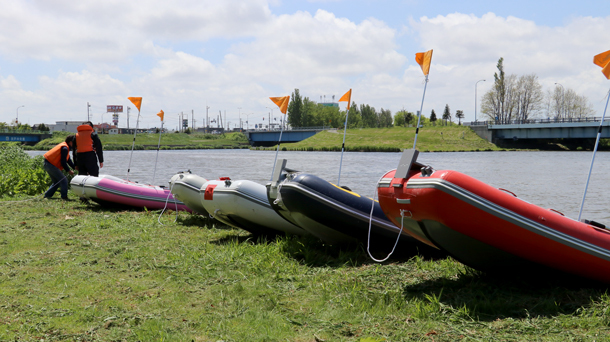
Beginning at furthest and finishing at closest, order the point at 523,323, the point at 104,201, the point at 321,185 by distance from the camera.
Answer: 1. the point at 104,201
2. the point at 321,185
3. the point at 523,323

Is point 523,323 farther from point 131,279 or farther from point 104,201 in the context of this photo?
point 104,201

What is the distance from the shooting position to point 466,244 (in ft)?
15.3

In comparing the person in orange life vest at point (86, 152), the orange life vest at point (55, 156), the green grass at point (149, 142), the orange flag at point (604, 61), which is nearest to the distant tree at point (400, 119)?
the green grass at point (149, 142)

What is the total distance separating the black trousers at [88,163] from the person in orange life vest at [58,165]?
26 centimetres

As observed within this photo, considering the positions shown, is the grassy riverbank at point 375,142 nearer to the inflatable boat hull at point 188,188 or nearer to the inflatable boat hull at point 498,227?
the inflatable boat hull at point 188,188

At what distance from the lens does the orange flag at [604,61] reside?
21.1 ft

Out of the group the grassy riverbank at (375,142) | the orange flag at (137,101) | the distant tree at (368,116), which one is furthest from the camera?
the distant tree at (368,116)

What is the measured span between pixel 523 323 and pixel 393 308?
104 cm

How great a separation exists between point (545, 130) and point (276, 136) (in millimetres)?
42269

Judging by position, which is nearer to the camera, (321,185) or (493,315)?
(493,315)

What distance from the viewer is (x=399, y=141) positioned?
215ft

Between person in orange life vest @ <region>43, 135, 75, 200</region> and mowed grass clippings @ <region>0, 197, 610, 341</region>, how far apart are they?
4.98m

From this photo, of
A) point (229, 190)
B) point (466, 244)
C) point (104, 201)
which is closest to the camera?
point (466, 244)

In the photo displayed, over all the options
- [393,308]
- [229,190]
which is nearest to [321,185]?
[229,190]
